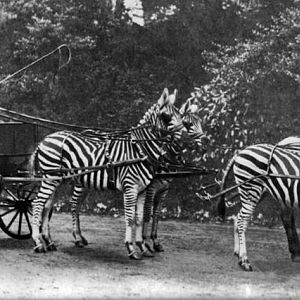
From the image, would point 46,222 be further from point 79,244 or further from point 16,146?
point 16,146

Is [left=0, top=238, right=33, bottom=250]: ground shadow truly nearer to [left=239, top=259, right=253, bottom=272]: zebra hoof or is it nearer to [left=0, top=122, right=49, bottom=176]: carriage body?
[left=0, top=122, right=49, bottom=176]: carriage body

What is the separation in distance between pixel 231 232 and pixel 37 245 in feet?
13.8

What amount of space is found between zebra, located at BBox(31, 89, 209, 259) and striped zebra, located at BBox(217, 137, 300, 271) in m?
1.17

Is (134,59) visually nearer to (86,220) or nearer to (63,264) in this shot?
(86,220)

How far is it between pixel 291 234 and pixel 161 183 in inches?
82.8

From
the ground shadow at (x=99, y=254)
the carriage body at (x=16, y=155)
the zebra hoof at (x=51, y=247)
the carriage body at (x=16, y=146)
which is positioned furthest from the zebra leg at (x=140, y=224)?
the carriage body at (x=16, y=146)

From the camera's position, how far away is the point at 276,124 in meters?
13.4

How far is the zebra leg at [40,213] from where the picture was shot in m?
8.84

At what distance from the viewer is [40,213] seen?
8.91 meters

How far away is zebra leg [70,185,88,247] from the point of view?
969 centimetres

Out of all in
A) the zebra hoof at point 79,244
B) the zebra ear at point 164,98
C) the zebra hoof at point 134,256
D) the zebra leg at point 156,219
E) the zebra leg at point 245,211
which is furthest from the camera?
the zebra hoof at point 79,244

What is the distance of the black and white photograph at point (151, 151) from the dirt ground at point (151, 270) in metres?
0.03

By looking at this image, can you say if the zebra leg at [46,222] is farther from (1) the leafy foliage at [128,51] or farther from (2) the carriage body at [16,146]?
(1) the leafy foliage at [128,51]

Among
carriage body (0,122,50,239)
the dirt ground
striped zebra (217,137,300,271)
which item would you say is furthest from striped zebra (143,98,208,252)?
carriage body (0,122,50,239)
